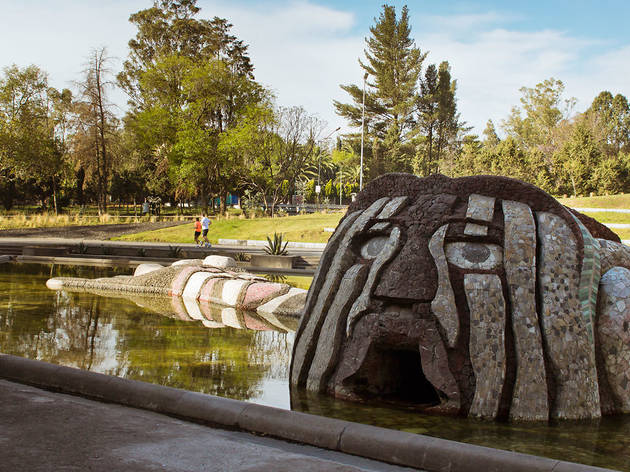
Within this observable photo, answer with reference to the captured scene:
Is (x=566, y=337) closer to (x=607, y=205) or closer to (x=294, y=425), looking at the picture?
(x=294, y=425)

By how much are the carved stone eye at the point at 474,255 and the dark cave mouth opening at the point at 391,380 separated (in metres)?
0.88

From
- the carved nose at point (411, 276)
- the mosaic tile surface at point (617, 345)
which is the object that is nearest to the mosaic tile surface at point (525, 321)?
the carved nose at point (411, 276)

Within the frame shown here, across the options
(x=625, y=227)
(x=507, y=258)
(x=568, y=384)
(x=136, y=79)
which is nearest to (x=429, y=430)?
(x=568, y=384)

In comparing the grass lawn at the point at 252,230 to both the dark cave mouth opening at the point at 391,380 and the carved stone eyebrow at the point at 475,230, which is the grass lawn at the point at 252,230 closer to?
the dark cave mouth opening at the point at 391,380

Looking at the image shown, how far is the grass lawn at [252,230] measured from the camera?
31.8m

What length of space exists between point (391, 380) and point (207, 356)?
273cm

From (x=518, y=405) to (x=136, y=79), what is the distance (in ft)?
181

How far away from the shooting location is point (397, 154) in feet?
193

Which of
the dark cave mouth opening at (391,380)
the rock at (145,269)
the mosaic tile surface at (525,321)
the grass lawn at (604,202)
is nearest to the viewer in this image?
the mosaic tile surface at (525,321)

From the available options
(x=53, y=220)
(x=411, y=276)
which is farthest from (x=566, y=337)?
(x=53, y=220)

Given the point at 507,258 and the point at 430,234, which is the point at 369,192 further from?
the point at 507,258

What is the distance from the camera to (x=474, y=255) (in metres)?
5.50

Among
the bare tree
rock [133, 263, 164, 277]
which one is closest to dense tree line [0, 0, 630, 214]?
the bare tree

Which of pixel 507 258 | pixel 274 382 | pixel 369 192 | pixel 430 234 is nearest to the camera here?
pixel 507 258
